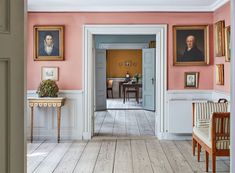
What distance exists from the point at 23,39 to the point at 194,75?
5206 mm

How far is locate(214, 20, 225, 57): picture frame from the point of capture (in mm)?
5609

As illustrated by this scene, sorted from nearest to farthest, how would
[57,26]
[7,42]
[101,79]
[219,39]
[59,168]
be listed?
[7,42]
[59,168]
[219,39]
[57,26]
[101,79]

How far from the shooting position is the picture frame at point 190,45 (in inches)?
244

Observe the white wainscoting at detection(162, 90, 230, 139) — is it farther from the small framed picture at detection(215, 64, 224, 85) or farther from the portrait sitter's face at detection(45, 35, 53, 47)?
the portrait sitter's face at detection(45, 35, 53, 47)

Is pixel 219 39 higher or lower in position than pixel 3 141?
higher

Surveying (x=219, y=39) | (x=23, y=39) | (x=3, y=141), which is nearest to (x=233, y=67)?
(x=23, y=39)

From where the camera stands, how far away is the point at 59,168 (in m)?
4.34

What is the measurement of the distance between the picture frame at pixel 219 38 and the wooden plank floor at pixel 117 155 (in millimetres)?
1650

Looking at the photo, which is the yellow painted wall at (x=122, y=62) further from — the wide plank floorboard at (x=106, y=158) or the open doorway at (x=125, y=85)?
the wide plank floorboard at (x=106, y=158)

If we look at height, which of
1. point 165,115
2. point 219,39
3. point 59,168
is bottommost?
point 59,168

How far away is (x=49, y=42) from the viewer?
622 centimetres

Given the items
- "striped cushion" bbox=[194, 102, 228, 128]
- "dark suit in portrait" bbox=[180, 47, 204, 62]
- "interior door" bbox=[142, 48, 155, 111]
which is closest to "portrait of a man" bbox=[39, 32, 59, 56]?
"dark suit in portrait" bbox=[180, 47, 204, 62]

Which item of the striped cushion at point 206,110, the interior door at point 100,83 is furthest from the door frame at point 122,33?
the interior door at point 100,83

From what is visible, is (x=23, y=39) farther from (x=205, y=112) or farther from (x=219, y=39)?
(x=219, y=39)
